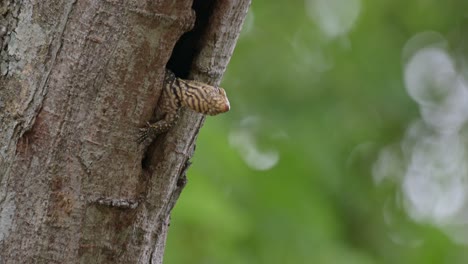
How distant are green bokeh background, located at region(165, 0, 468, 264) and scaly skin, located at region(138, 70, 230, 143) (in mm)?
1904

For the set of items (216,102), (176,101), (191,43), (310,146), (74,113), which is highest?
(310,146)

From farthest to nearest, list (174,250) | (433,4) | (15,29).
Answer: (433,4)
(174,250)
(15,29)

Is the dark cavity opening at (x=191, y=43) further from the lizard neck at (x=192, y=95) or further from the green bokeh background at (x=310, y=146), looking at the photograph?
the green bokeh background at (x=310, y=146)

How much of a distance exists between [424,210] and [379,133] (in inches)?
27.2

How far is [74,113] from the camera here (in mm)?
2959

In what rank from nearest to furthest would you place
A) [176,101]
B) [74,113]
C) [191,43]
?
[74,113] < [176,101] < [191,43]

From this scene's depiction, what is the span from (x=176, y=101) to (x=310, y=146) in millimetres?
3579

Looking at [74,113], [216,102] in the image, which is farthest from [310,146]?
[74,113]

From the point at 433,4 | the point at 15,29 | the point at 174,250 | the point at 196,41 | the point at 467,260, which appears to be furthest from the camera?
the point at 433,4

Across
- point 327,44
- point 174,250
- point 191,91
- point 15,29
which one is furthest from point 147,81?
point 327,44

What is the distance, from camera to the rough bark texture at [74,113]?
2.93 meters

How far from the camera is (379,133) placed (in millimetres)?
7867

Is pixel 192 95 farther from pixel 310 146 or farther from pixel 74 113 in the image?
pixel 310 146

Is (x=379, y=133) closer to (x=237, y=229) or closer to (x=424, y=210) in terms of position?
(x=424, y=210)
